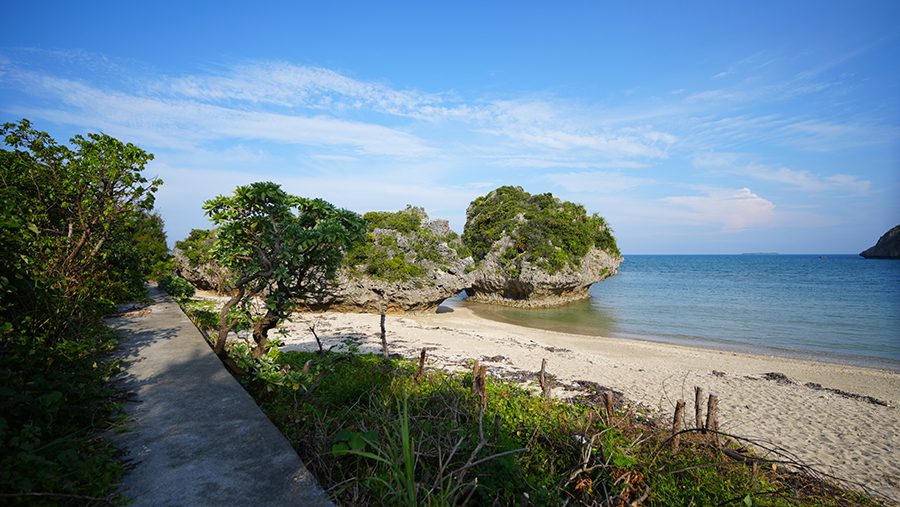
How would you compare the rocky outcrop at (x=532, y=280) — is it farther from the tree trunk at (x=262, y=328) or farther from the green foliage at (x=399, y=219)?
the tree trunk at (x=262, y=328)

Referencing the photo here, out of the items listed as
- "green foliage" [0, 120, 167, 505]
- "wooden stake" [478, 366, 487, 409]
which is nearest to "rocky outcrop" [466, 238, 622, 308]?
"wooden stake" [478, 366, 487, 409]

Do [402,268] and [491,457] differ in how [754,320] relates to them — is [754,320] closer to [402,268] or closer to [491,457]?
[402,268]

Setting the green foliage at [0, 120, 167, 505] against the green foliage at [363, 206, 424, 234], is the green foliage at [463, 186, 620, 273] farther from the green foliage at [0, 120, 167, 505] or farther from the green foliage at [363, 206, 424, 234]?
the green foliage at [0, 120, 167, 505]

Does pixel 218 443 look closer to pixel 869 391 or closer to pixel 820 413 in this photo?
pixel 820 413

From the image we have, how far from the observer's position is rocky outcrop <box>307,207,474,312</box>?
74.4 feet

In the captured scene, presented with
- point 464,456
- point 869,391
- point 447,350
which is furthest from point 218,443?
point 869,391

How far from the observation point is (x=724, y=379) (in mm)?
12758

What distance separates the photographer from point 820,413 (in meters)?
10.1

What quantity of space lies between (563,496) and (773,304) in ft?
118

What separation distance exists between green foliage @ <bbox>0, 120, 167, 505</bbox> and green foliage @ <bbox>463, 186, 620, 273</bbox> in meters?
27.9

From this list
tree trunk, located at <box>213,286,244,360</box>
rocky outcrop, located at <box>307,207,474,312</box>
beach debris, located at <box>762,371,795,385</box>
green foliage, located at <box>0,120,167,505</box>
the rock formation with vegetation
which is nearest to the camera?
green foliage, located at <box>0,120,167,505</box>

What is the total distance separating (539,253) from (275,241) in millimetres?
28371

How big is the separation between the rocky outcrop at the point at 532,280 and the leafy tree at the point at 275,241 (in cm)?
2670

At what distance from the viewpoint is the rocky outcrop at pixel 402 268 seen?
22.7m
